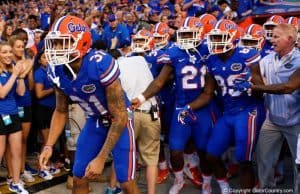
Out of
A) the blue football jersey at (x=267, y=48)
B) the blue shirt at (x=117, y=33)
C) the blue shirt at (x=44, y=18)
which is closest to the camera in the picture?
the blue football jersey at (x=267, y=48)

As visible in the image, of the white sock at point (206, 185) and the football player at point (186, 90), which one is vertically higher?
the football player at point (186, 90)

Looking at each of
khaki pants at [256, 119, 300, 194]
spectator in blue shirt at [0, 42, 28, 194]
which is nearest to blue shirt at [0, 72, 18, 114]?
spectator in blue shirt at [0, 42, 28, 194]

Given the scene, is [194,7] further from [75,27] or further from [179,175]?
[75,27]

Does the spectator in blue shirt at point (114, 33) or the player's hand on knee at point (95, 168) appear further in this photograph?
the spectator in blue shirt at point (114, 33)

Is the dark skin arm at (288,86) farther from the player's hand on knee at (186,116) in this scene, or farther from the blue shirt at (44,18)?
the blue shirt at (44,18)

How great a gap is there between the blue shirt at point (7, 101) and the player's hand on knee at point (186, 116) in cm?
168

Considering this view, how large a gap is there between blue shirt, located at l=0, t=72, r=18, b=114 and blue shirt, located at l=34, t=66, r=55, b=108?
56 centimetres

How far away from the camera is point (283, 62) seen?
14.4ft

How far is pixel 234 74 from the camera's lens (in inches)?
185

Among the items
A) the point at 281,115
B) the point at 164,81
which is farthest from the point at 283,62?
the point at 164,81

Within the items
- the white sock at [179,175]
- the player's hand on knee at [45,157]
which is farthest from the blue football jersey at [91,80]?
the white sock at [179,175]

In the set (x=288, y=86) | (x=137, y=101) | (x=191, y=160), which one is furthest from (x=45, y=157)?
(x=191, y=160)

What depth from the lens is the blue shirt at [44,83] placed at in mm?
5703

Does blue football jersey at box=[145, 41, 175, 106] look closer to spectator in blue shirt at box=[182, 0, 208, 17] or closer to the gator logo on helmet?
the gator logo on helmet
